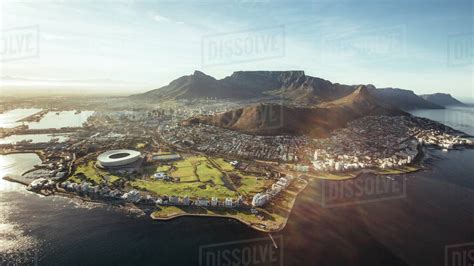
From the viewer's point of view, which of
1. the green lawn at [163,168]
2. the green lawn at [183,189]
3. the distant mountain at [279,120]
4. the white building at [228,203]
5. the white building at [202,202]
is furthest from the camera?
the distant mountain at [279,120]

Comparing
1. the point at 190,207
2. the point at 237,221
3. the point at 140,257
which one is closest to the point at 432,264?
the point at 237,221

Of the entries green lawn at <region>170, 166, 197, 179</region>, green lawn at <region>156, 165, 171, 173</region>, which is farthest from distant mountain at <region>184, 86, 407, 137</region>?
green lawn at <region>156, 165, 171, 173</region>

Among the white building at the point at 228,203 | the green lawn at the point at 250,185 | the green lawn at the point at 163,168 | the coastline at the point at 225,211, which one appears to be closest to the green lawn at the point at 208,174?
the green lawn at the point at 250,185

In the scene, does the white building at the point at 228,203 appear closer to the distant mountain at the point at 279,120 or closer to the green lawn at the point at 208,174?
the green lawn at the point at 208,174

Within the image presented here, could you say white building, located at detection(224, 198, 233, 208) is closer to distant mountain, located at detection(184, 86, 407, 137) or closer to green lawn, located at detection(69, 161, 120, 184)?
green lawn, located at detection(69, 161, 120, 184)

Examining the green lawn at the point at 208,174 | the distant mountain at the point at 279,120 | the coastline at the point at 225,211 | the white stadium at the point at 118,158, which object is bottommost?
the coastline at the point at 225,211

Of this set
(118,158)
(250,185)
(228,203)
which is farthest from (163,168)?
(228,203)

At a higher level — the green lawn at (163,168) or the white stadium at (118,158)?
the white stadium at (118,158)

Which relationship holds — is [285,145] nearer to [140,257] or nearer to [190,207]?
[190,207]
